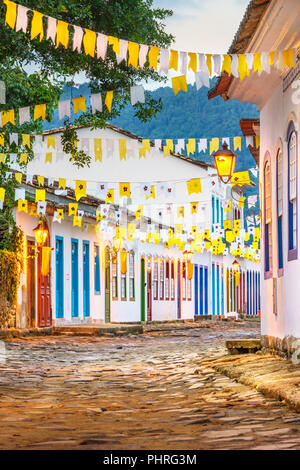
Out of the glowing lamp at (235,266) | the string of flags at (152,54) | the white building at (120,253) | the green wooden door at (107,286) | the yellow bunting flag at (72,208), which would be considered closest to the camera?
the string of flags at (152,54)

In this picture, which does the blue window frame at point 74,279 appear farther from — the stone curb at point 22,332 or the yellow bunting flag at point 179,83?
the yellow bunting flag at point 179,83

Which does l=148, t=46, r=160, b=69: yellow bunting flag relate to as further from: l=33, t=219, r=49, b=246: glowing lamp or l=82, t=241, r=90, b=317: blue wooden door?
l=82, t=241, r=90, b=317: blue wooden door

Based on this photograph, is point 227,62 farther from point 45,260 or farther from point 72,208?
point 72,208

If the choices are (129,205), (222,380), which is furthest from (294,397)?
(129,205)

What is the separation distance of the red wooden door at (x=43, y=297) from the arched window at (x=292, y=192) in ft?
44.5

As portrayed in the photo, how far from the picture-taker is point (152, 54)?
408 inches

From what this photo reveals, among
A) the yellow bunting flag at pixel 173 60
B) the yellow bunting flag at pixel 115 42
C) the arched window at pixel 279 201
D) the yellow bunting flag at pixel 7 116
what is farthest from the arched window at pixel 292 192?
the yellow bunting flag at pixel 7 116

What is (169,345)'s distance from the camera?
2033 centimetres

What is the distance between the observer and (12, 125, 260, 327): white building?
25750 mm

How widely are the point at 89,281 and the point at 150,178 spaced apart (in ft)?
35.7

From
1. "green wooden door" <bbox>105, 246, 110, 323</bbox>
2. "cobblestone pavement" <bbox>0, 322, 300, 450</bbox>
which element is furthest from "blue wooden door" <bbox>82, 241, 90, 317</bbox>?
"cobblestone pavement" <bbox>0, 322, 300, 450</bbox>

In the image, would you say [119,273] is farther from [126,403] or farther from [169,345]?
[126,403]

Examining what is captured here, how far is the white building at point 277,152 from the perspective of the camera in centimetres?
1111

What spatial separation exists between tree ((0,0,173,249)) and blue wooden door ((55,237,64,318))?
363 inches
